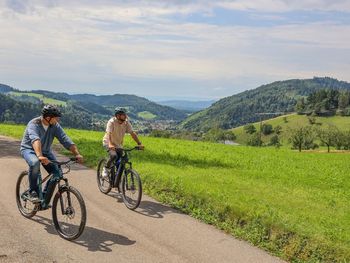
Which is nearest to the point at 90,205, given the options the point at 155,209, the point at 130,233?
the point at 155,209

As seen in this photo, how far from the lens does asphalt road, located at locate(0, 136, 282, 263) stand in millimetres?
7750

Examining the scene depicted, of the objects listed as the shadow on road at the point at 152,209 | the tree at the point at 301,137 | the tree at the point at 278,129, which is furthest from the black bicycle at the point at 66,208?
the tree at the point at 278,129

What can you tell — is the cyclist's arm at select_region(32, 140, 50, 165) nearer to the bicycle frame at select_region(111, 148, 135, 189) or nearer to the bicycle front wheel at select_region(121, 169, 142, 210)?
the bicycle front wheel at select_region(121, 169, 142, 210)

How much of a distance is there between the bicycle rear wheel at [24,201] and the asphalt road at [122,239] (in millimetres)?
159

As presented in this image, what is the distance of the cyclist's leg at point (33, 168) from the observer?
9180 mm

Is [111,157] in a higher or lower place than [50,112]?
lower

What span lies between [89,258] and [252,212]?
4.98 m

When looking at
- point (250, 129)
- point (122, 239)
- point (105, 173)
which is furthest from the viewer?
point (250, 129)

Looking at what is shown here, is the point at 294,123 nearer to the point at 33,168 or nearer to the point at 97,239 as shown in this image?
the point at 33,168

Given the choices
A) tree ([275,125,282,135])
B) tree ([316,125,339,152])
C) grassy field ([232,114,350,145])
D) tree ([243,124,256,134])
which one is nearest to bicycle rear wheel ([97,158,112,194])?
tree ([316,125,339,152])

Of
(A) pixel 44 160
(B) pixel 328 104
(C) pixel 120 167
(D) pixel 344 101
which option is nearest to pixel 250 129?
(B) pixel 328 104

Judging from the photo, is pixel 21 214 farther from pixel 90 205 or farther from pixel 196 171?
pixel 196 171

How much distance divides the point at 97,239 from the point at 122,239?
50 centimetres

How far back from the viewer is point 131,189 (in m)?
11.6
